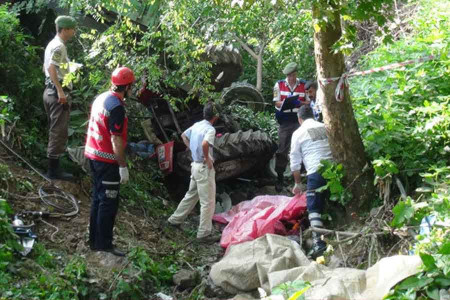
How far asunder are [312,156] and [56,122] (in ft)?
9.67

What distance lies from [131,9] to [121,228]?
3.15m

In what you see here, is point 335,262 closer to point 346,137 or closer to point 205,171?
point 346,137

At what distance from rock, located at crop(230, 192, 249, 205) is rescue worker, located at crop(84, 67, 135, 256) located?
3466 millimetres

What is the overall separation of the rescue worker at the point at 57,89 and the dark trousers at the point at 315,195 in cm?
289

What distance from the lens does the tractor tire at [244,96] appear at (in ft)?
38.2

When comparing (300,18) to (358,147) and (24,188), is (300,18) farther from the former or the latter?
(24,188)

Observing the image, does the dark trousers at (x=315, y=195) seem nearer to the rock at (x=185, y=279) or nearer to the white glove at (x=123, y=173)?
the rock at (x=185, y=279)

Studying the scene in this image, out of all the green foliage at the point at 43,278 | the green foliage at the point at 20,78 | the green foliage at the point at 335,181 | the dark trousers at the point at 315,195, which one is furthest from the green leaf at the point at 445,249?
the green foliage at the point at 20,78

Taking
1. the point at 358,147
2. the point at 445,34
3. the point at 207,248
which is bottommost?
the point at 207,248

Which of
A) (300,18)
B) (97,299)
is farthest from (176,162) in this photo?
(300,18)

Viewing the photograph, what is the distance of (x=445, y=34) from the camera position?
800 centimetres

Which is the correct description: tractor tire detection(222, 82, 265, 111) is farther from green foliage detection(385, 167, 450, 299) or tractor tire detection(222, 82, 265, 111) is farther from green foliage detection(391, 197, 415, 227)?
green foliage detection(391, 197, 415, 227)

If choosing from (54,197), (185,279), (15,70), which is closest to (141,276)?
(185,279)

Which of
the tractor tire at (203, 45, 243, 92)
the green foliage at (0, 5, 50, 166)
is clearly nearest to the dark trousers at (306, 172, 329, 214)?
the green foliage at (0, 5, 50, 166)
